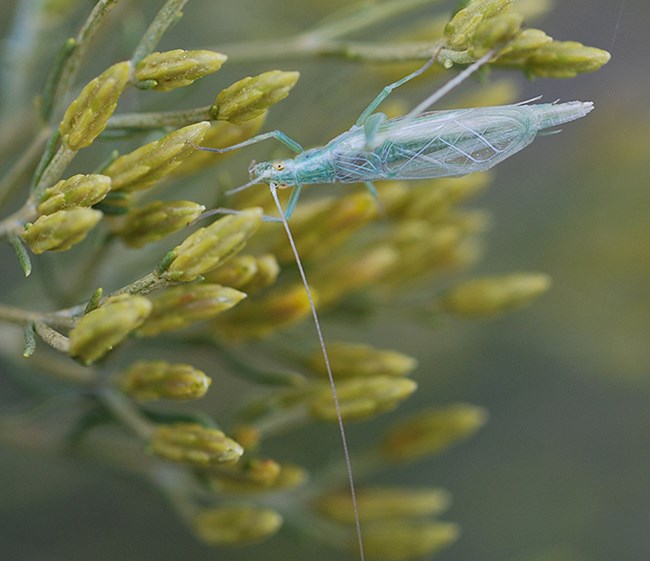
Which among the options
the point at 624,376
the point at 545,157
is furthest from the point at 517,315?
the point at 545,157

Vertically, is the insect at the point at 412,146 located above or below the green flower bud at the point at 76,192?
above

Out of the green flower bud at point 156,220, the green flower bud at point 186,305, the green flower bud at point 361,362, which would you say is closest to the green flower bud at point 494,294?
the green flower bud at point 361,362

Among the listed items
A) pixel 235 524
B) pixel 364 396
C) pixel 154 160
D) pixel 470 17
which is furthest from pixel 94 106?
pixel 235 524

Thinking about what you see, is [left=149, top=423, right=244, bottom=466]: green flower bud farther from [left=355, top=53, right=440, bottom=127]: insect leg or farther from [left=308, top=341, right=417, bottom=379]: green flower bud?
[left=355, top=53, right=440, bottom=127]: insect leg

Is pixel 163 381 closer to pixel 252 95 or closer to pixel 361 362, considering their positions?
pixel 361 362

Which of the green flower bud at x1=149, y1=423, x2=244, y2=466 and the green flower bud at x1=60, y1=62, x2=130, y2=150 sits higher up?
the green flower bud at x1=60, y1=62, x2=130, y2=150

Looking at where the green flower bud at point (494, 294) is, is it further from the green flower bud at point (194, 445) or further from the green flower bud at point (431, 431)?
the green flower bud at point (194, 445)

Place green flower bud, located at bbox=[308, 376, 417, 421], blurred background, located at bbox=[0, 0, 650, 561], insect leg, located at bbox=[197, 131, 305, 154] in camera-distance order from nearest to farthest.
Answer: insect leg, located at bbox=[197, 131, 305, 154]
green flower bud, located at bbox=[308, 376, 417, 421]
blurred background, located at bbox=[0, 0, 650, 561]

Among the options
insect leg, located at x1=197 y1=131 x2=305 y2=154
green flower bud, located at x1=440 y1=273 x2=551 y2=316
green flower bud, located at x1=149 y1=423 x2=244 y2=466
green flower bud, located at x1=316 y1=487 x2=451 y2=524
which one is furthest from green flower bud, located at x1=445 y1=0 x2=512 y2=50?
green flower bud, located at x1=316 y1=487 x2=451 y2=524
